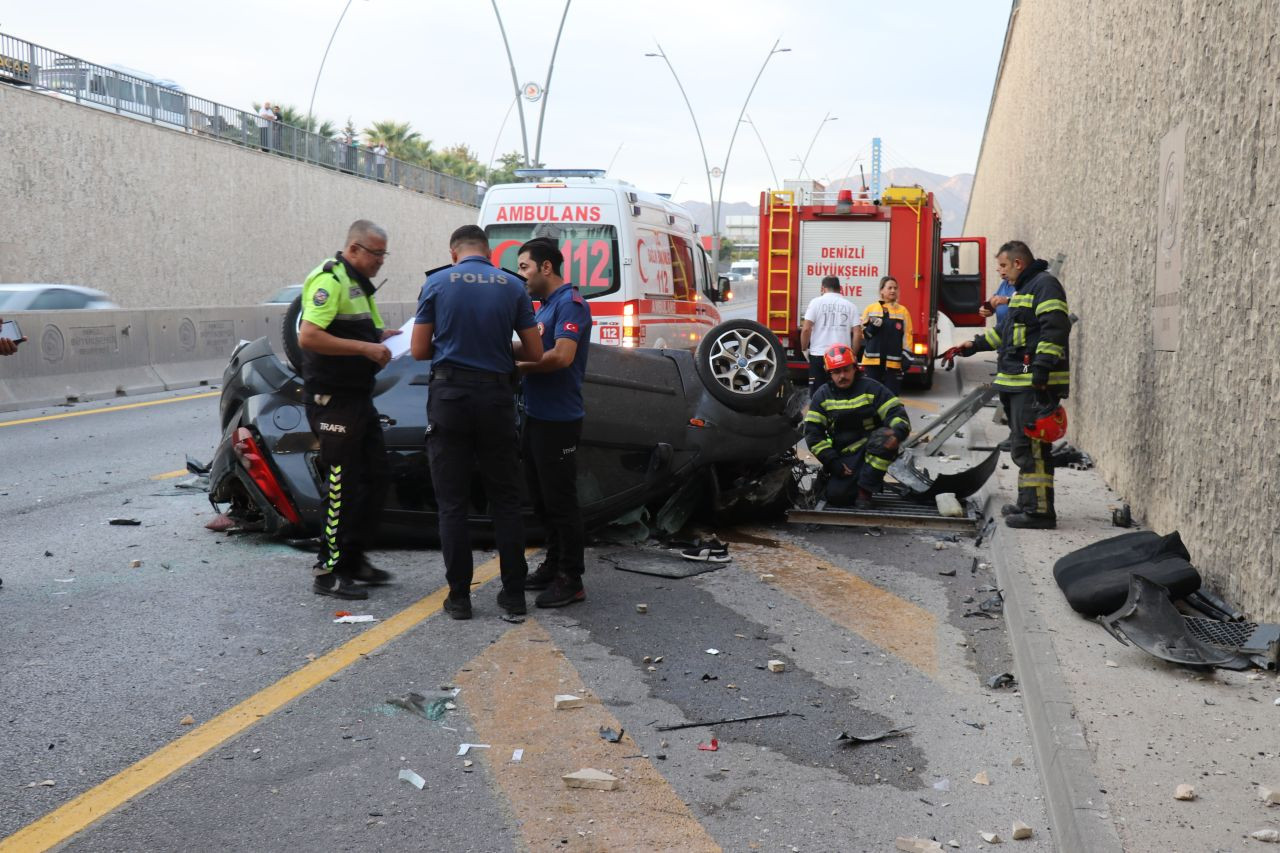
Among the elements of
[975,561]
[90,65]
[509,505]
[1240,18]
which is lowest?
[975,561]

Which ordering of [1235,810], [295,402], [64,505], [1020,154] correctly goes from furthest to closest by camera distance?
[1020,154], [64,505], [295,402], [1235,810]

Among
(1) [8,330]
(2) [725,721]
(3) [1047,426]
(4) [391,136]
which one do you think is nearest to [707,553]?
(3) [1047,426]

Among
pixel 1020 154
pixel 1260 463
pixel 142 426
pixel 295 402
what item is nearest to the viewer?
pixel 1260 463

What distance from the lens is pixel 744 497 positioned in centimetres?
823

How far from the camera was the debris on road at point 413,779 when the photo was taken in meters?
4.00

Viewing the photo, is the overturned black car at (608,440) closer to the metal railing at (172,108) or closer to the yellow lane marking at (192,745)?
the yellow lane marking at (192,745)

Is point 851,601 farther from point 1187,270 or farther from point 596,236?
point 596,236

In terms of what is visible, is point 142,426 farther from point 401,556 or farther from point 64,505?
point 401,556

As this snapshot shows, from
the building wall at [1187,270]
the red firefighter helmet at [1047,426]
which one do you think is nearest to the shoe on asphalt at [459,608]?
the building wall at [1187,270]

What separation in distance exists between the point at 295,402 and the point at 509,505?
6.22 ft

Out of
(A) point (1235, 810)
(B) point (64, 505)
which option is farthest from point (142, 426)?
(A) point (1235, 810)

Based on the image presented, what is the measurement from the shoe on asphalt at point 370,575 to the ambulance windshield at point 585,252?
21.1ft

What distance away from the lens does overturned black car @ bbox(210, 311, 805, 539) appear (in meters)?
7.21

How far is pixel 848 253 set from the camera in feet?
60.7
